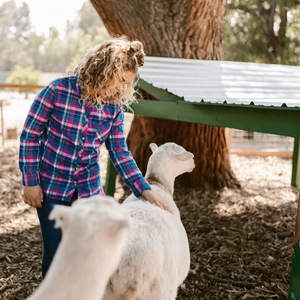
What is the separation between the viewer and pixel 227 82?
165 inches

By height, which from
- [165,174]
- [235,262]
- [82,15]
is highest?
[82,15]

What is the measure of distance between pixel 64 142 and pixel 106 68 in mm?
543


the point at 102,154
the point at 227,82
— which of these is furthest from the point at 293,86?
the point at 102,154

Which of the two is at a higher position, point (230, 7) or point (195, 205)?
point (230, 7)

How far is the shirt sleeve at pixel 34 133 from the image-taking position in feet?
7.00

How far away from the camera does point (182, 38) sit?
19.3 ft

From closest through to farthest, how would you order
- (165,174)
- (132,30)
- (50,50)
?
1. (165,174)
2. (132,30)
3. (50,50)

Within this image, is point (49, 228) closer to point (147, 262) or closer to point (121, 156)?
point (121, 156)

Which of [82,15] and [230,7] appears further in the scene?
[82,15]

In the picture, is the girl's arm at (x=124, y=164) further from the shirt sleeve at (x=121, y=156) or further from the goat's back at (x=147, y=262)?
the goat's back at (x=147, y=262)

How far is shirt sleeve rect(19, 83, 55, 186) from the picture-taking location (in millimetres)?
2133

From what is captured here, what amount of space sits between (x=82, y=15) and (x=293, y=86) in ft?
219

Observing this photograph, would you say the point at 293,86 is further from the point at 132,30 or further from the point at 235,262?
the point at 132,30

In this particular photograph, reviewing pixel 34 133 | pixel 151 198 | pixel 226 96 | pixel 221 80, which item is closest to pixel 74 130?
pixel 34 133
